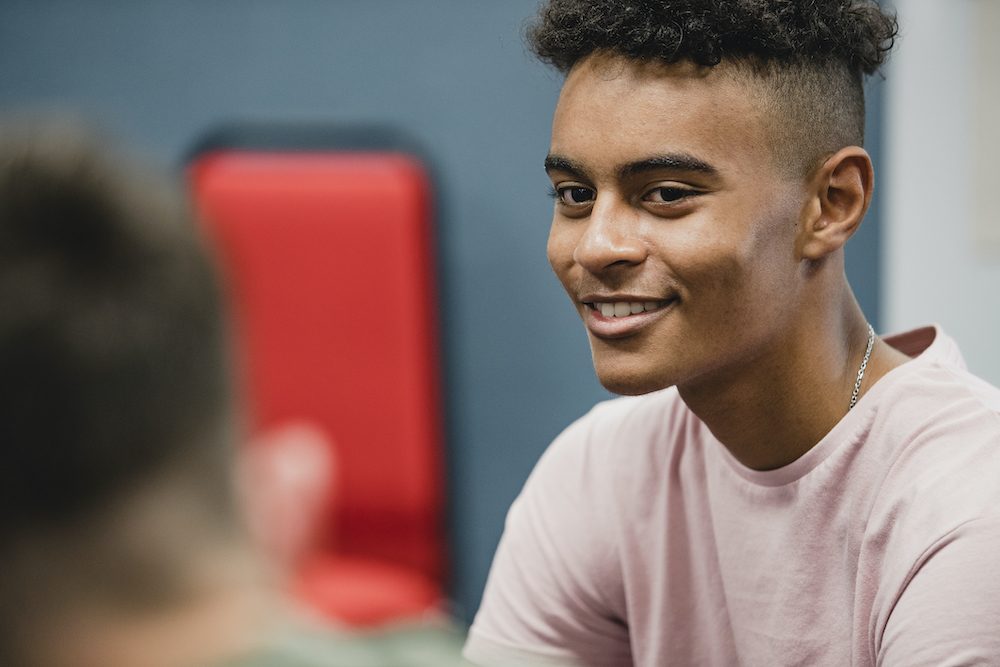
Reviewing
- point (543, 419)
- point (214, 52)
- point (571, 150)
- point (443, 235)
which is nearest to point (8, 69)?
point (214, 52)

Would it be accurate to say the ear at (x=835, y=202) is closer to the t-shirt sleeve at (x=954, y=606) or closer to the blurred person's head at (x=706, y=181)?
the blurred person's head at (x=706, y=181)

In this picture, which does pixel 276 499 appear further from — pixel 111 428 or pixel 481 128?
pixel 481 128

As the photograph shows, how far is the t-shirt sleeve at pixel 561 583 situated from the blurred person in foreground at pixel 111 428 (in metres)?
0.79

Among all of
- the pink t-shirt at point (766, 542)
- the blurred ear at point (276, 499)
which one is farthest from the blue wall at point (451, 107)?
the blurred ear at point (276, 499)

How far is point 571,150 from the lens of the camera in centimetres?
107

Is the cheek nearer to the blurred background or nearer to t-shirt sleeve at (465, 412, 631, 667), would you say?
t-shirt sleeve at (465, 412, 631, 667)

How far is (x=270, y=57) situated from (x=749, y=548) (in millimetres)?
1299

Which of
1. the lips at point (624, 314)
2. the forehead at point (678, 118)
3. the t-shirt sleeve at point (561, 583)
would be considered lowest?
the t-shirt sleeve at point (561, 583)

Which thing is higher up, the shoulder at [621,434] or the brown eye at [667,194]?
the brown eye at [667,194]

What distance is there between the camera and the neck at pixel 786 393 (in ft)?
3.48

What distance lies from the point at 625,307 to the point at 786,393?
170 mm

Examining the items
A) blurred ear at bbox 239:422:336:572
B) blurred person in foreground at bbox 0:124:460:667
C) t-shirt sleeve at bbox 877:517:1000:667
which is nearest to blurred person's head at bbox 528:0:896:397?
t-shirt sleeve at bbox 877:517:1000:667

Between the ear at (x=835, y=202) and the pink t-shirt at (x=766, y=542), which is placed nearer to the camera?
the pink t-shirt at (x=766, y=542)

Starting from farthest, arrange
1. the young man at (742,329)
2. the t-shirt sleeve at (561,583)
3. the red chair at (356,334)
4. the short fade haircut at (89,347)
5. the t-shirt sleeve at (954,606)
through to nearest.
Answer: the red chair at (356,334)
the t-shirt sleeve at (561,583)
the young man at (742,329)
the t-shirt sleeve at (954,606)
the short fade haircut at (89,347)
